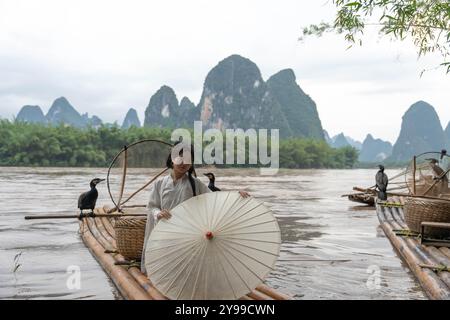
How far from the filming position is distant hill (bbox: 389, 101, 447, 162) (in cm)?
8269

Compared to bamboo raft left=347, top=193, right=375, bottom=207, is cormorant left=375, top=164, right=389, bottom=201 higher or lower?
higher

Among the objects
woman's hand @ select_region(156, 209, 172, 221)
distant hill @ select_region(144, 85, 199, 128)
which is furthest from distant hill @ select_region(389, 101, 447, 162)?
woman's hand @ select_region(156, 209, 172, 221)

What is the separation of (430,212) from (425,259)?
729mm

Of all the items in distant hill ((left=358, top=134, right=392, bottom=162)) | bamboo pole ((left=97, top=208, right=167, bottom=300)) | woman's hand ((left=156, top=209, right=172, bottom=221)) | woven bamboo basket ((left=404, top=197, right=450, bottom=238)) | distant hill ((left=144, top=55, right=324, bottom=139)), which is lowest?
bamboo pole ((left=97, top=208, right=167, bottom=300))

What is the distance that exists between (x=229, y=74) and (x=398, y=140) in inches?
1239

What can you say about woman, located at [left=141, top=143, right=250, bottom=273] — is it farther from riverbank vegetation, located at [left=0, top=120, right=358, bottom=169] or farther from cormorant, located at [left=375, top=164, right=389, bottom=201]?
riverbank vegetation, located at [left=0, top=120, right=358, bottom=169]

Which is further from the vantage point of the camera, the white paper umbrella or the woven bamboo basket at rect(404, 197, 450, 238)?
the woven bamboo basket at rect(404, 197, 450, 238)

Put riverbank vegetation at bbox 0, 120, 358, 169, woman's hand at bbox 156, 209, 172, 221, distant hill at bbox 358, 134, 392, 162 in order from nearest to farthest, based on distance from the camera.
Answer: woman's hand at bbox 156, 209, 172, 221 < riverbank vegetation at bbox 0, 120, 358, 169 < distant hill at bbox 358, 134, 392, 162

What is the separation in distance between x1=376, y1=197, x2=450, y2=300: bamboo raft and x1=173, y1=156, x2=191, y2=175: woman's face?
1.68m

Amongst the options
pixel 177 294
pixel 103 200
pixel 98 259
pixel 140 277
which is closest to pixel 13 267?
pixel 98 259

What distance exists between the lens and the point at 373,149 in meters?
114

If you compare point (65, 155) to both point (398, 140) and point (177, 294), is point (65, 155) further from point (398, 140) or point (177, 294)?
point (398, 140)

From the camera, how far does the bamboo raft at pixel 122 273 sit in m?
2.80
